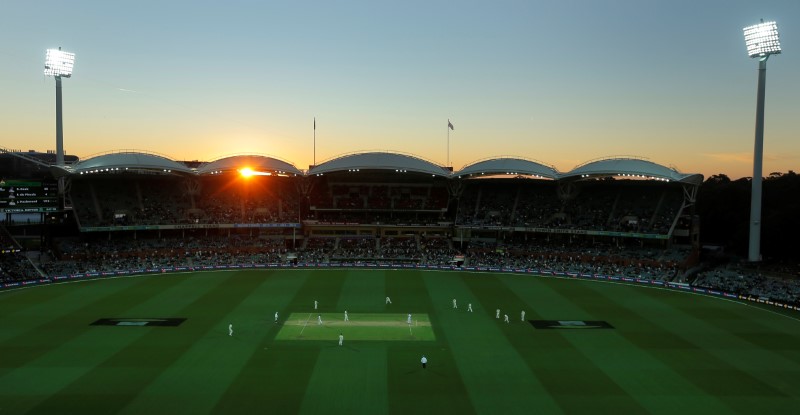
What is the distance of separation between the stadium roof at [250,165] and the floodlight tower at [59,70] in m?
15.2

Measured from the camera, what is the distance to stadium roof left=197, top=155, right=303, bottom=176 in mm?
62875

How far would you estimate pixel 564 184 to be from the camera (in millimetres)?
68312

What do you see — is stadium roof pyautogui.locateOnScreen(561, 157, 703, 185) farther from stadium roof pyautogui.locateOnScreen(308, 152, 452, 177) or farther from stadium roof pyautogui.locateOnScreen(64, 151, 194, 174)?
stadium roof pyautogui.locateOnScreen(64, 151, 194, 174)

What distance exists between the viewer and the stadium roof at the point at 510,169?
205 feet

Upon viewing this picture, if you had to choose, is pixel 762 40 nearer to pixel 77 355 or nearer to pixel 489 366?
pixel 489 366

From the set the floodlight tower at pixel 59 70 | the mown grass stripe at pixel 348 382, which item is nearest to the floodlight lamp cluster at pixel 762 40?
the mown grass stripe at pixel 348 382

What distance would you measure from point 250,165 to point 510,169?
101ft

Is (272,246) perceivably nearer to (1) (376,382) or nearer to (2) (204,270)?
(2) (204,270)

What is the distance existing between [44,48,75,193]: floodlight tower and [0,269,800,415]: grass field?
23.1 m

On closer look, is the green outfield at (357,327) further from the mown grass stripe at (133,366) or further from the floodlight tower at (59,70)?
the floodlight tower at (59,70)

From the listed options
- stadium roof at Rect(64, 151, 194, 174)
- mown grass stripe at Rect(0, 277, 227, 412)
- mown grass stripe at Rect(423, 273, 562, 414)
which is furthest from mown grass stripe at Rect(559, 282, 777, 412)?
stadium roof at Rect(64, 151, 194, 174)

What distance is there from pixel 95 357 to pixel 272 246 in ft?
123

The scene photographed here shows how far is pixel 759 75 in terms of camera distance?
2089 inches

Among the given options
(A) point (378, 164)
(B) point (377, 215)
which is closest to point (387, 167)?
(A) point (378, 164)
